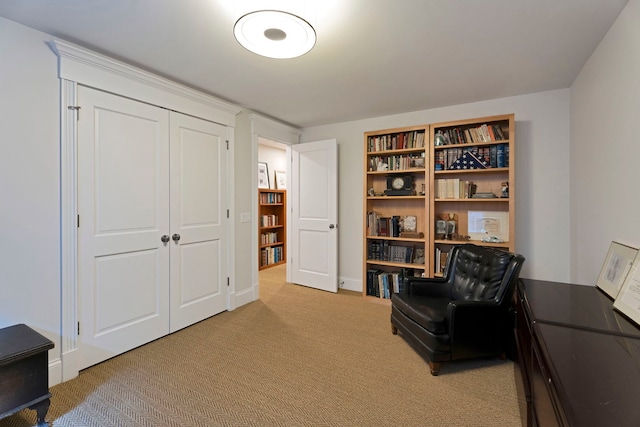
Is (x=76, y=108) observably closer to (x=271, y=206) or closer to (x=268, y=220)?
(x=268, y=220)

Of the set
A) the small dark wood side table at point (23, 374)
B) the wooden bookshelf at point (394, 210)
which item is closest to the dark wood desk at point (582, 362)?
the wooden bookshelf at point (394, 210)

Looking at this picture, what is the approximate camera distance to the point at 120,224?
250cm

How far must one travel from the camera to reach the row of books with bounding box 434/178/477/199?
3416mm

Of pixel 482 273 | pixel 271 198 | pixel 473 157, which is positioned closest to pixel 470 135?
pixel 473 157

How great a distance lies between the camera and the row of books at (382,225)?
3.83m

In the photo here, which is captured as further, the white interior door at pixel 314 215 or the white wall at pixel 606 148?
the white interior door at pixel 314 215

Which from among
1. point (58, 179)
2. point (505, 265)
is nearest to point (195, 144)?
point (58, 179)

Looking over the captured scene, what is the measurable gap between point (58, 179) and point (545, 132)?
14.6 ft

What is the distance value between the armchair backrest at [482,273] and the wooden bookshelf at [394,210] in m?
0.72

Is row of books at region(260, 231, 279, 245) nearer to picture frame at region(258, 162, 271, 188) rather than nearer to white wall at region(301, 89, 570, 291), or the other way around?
picture frame at region(258, 162, 271, 188)

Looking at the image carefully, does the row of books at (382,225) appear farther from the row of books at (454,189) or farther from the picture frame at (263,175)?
the picture frame at (263,175)

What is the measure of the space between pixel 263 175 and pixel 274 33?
4220mm

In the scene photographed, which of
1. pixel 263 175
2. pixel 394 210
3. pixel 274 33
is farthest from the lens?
pixel 263 175

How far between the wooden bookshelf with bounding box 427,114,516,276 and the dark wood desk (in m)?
1.66
